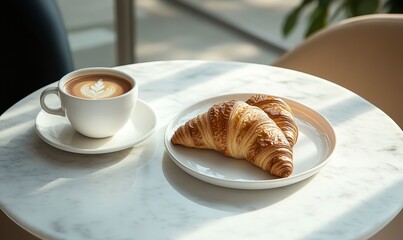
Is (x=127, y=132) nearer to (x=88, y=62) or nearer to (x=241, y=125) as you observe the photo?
(x=241, y=125)

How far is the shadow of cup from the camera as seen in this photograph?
0.76 m

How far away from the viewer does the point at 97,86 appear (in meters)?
0.88

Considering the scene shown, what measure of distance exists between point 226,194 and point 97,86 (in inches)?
9.1

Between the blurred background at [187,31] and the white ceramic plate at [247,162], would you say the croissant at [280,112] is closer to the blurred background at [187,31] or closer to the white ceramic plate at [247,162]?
the white ceramic plate at [247,162]

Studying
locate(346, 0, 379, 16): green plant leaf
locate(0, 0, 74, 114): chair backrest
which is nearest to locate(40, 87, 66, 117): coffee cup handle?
locate(0, 0, 74, 114): chair backrest

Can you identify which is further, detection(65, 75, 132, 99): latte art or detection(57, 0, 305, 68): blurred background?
detection(57, 0, 305, 68): blurred background

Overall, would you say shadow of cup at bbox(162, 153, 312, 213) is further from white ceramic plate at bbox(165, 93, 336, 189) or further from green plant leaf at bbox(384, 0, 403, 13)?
green plant leaf at bbox(384, 0, 403, 13)

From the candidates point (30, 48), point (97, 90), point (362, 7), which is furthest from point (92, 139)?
point (362, 7)

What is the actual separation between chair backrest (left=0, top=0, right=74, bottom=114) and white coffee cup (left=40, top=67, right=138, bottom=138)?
507 millimetres

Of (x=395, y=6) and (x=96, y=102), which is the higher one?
(x=96, y=102)

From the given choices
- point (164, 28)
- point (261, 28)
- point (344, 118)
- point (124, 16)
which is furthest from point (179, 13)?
point (344, 118)

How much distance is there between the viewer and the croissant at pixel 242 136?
0.79 metres

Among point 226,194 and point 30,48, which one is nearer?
point 226,194

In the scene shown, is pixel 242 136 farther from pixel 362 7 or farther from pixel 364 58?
pixel 362 7
